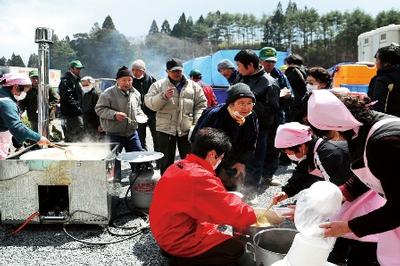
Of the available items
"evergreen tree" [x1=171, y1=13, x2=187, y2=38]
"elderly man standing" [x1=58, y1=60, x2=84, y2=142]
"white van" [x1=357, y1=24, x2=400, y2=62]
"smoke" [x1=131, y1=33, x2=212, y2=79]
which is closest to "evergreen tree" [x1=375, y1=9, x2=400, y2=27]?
"smoke" [x1=131, y1=33, x2=212, y2=79]

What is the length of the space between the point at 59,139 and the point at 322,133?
868cm

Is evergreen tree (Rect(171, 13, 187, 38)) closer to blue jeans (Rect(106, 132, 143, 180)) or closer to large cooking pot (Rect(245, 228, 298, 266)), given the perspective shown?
blue jeans (Rect(106, 132, 143, 180))

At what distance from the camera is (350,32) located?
47.9 metres

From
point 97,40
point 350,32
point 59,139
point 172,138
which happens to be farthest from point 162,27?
point 172,138

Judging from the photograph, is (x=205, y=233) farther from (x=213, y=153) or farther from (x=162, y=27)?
(x=162, y=27)

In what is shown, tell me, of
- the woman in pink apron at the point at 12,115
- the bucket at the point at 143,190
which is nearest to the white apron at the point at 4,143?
the woman in pink apron at the point at 12,115

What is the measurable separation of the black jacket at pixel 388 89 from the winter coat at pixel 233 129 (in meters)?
1.55

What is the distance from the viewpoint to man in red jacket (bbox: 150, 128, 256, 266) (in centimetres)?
253

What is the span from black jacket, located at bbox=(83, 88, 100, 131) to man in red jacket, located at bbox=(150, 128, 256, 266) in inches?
170

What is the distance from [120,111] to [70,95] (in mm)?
2439

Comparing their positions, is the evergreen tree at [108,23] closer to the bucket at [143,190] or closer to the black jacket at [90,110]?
the black jacket at [90,110]

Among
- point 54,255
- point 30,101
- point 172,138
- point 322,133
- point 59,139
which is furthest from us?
point 59,139

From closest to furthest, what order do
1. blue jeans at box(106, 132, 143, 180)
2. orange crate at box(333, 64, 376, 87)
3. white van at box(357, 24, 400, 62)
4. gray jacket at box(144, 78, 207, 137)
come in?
1. gray jacket at box(144, 78, 207, 137)
2. blue jeans at box(106, 132, 143, 180)
3. orange crate at box(333, 64, 376, 87)
4. white van at box(357, 24, 400, 62)

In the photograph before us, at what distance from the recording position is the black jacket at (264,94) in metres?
4.92
